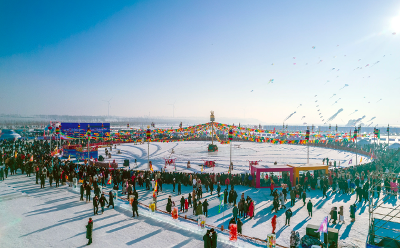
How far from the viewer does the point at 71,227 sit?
10148mm

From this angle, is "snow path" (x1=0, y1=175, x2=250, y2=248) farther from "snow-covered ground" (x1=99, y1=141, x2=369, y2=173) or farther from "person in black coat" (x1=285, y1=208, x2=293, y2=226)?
"snow-covered ground" (x1=99, y1=141, x2=369, y2=173)

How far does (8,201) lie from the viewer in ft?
43.8

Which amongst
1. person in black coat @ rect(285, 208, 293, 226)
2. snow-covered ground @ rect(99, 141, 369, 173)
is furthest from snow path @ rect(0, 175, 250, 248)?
snow-covered ground @ rect(99, 141, 369, 173)

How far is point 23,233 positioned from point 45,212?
227 cm

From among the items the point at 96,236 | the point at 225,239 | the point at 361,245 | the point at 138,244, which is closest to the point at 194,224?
the point at 225,239

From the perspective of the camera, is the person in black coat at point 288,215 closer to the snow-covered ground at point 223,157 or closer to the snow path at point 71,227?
the snow path at point 71,227

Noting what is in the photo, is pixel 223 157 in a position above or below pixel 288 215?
below

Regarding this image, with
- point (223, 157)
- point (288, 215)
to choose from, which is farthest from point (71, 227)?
point (223, 157)

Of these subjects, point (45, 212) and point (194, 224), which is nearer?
point (194, 224)

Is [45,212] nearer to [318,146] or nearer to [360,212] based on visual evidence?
[360,212]

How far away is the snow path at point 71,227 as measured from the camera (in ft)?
29.2

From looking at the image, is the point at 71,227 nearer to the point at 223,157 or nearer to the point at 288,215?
the point at 288,215

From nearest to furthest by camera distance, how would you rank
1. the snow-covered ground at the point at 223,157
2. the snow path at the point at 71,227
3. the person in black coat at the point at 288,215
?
the snow path at the point at 71,227
the person in black coat at the point at 288,215
the snow-covered ground at the point at 223,157

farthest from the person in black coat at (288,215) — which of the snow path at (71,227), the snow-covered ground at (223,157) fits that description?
the snow-covered ground at (223,157)
